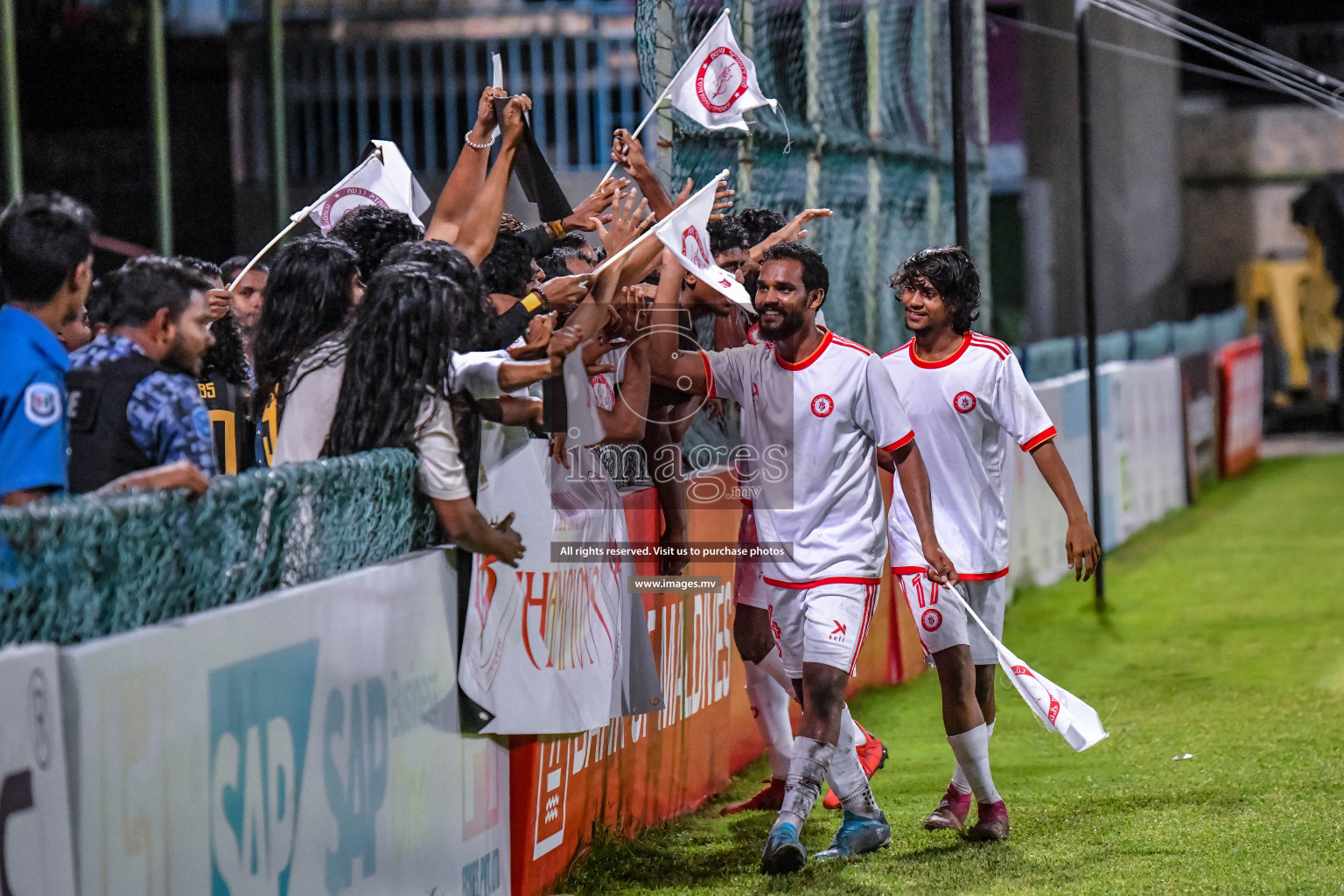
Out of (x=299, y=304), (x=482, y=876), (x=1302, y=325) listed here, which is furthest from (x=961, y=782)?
(x=1302, y=325)

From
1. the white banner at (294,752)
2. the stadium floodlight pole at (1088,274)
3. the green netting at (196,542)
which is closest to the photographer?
the green netting at (196,542)

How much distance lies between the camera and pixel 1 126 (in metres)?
15.1

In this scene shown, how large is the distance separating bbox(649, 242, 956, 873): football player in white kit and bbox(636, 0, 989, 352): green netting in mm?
1607

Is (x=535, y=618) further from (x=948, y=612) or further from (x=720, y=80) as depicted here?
(x=720, y=80)

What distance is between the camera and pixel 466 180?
207 inches

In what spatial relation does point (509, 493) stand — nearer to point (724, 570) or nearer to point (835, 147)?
point (724, 570)

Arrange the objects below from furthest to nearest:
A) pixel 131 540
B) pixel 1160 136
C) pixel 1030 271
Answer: pixel 1030 271 < pixel 1160 136 < pixel 131 540

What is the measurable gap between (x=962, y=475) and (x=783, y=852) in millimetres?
1377

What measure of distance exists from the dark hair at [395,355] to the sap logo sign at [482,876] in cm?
117

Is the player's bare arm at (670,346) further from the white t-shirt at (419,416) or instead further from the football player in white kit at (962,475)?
the white t-shirt at (419,416)

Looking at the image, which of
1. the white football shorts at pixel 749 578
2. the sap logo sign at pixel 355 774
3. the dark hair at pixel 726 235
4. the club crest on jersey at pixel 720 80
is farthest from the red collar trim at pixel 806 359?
the sap logo sign at pixel 355 774

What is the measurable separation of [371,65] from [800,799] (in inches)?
740

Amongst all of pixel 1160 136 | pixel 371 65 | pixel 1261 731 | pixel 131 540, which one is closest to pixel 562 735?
pixel 131 540

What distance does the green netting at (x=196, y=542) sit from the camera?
9.46ft
